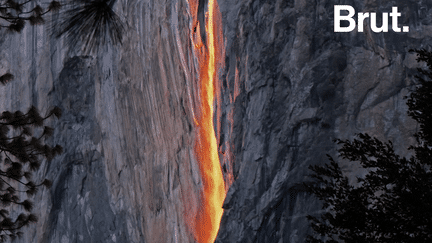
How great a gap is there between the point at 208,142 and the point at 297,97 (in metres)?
2.38

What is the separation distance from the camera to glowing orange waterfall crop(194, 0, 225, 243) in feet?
33.2

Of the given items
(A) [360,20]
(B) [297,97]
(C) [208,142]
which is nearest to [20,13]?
(B) [297,97]

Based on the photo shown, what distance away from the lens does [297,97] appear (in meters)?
8.49

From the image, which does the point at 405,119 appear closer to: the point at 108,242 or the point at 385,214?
the point at 385,214

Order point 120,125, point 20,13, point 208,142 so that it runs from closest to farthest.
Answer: point 20,13 < point 208,142 < point 120,125

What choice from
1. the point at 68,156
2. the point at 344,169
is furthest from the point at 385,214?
the point at 68,156

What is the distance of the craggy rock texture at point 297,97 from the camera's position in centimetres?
803

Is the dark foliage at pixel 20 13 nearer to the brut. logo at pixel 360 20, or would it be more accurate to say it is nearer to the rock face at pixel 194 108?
the rock face at pixel 194 108

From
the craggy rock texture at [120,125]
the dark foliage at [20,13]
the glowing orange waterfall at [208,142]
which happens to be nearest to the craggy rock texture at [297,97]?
the glowing orange waterfall at [208,142]

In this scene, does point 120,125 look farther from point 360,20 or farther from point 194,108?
point 360,20

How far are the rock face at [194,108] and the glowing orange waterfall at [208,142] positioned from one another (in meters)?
0.16

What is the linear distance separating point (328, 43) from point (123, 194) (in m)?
5.39

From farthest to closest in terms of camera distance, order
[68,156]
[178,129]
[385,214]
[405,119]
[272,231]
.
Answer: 1. [68,156]
2. [178,129]
3. [272,231]
4. [405,119]
5. [385,214]

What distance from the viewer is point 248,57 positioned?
9047 mm
